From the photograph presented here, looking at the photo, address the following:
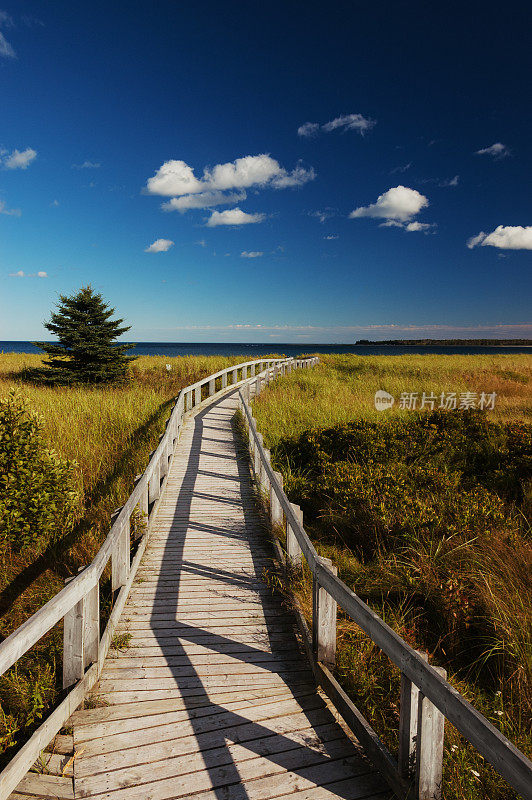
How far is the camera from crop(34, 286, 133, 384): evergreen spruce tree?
63.0 ft

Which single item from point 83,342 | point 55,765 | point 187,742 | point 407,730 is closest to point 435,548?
point 407,730

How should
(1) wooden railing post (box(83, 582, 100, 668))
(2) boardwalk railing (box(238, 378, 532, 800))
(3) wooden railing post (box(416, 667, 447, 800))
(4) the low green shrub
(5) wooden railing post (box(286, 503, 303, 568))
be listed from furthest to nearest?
(4) the low green shrub, (5) wooden railing post (box(286, 503, 303, 568)), (1) wooden railing post (box(83, 582, 100, 668)), (3) wooden railing post (box(416, 667, 447, 800)), (2) boardwalk railing (box(238, 378, 532, 800))

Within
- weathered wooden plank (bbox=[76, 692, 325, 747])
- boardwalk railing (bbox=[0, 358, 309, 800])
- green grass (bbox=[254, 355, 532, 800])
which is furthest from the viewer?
green grass (bbox=[254, 355, 532, 800])

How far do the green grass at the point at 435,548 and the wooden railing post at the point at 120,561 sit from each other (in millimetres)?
1764

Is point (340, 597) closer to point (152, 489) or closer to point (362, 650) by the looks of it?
point (362, 650)

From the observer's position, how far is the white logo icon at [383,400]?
14630 mm

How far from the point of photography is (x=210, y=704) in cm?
290

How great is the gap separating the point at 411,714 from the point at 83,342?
19975mm

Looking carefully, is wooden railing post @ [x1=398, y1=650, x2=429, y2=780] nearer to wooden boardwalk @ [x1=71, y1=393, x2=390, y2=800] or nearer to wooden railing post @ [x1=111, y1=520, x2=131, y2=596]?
wooden boardwalk @ [x1=71, y1=393, x2=390, y2=800]

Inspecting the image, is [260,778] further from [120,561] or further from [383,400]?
[383,400]

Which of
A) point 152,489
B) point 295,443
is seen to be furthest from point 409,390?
point 152,489

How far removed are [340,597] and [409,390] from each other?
1714 cm

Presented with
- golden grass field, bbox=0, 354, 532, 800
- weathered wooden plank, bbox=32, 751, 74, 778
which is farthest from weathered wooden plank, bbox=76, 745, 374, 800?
golden grass field, bbox=0, 354, 532, 800

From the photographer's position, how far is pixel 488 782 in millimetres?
2461
